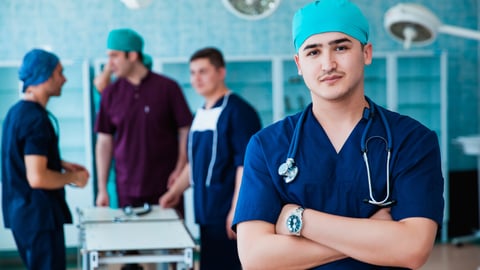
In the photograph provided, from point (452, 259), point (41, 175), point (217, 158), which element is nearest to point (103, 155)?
A: point (217, 158)

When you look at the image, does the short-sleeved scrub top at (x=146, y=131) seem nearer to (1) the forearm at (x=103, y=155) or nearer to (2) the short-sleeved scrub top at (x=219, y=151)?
(1) the forearm at (x=103, y=155)

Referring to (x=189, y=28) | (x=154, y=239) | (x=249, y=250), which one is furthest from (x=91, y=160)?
(x=249, y=250)

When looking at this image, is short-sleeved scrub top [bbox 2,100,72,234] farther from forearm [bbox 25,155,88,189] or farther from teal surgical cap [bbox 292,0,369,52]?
teal surgical cap [bbox 292,0,369,52]

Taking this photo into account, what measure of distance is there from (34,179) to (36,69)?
1.81ft

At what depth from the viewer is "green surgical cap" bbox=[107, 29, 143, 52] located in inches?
167

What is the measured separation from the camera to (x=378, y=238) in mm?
1562

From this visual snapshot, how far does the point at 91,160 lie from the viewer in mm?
6473

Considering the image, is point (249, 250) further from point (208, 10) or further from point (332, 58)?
point (208, 10)

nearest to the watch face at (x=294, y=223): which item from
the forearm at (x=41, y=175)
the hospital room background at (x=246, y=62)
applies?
the forearm at (x=41, y=175)

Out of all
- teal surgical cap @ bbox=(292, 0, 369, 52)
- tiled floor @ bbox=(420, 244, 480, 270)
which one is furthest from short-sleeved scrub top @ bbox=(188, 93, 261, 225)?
tiled floor @ bbox=(420, 244, 480, 270)

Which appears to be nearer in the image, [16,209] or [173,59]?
[16,209]

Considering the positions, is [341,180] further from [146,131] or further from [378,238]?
[146,131]

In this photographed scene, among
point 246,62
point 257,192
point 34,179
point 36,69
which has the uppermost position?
point 246,62

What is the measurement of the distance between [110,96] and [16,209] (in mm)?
1192
